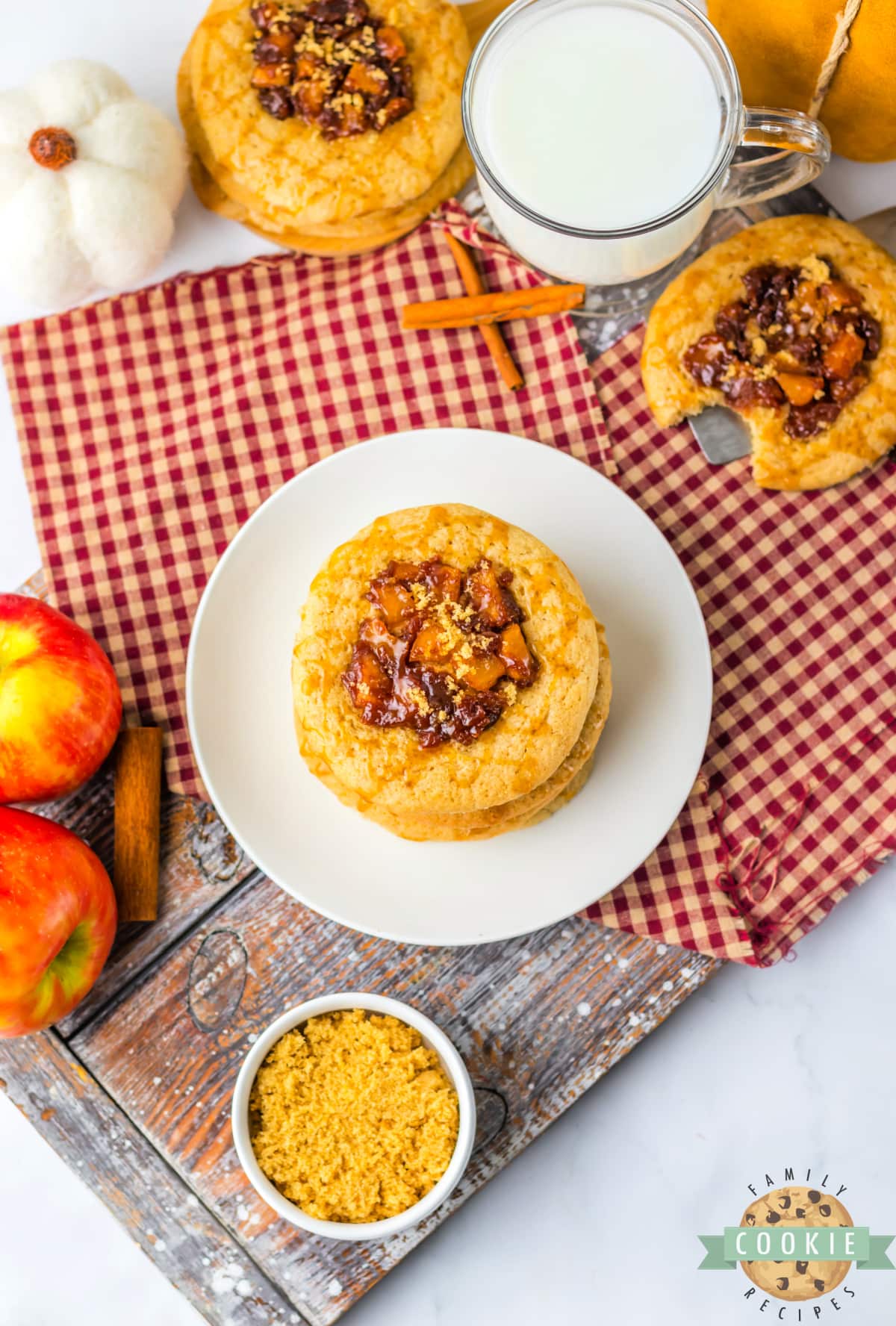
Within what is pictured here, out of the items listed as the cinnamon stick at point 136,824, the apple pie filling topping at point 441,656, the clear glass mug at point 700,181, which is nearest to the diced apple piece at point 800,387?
the clear glass mug at point 700,181

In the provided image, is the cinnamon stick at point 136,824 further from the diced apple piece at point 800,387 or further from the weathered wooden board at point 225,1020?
the diced apple piece at point 800,387

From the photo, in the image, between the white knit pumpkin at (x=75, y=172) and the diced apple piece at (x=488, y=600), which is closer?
the diced apple piece at (x=488, y=600)

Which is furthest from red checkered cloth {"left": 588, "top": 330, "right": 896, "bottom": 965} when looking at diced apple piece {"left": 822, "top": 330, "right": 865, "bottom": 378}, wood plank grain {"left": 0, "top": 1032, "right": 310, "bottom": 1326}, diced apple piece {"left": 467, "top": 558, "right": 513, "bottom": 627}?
wood plank grain {"left": 0, "top": 1032, "right": 310, "bottom": 1326}

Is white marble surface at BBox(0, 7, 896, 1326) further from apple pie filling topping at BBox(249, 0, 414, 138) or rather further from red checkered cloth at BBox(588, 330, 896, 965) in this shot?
apple pie filling topping at BBox(249, 0, 414, 138)

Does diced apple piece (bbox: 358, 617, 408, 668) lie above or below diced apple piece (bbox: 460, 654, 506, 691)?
above

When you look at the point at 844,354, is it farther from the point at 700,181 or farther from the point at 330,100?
the point at 330,100

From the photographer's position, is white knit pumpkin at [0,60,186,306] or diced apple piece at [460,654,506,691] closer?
diced apple piece at [460,654,506,691]
